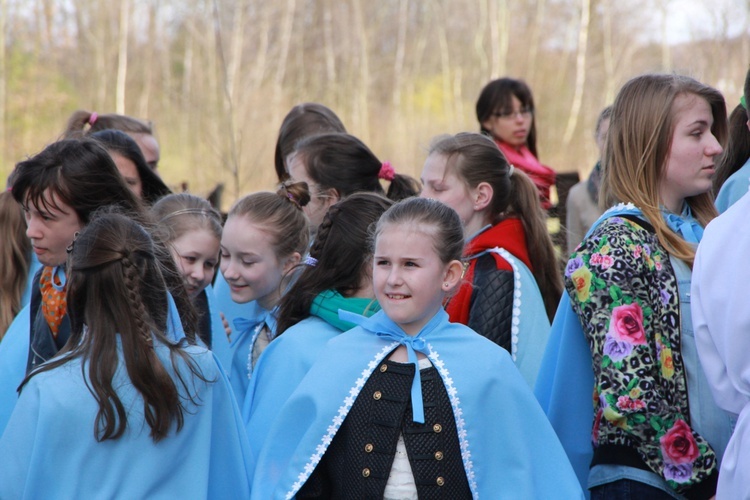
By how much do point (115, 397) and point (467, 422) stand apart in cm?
103

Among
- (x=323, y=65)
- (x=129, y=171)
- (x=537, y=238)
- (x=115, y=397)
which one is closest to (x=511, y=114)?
(x=537, y=238)

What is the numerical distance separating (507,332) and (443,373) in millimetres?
953

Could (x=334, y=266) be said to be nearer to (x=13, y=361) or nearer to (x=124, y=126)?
(x=13, y=361)

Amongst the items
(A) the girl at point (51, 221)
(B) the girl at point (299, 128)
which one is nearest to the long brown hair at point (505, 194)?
(A) the girl at point (51, 221)

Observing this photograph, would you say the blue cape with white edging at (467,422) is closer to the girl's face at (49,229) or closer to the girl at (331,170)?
the girl's face at (49,229)

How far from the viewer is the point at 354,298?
344cm

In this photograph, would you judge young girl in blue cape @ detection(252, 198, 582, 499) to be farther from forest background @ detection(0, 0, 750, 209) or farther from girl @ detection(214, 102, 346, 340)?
forest background @ detection(0, 0, 750, 209)

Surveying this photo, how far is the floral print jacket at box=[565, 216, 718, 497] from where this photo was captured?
2691 mm

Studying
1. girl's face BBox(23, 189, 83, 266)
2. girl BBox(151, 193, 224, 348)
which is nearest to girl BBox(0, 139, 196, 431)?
girl's face BBox(23, 189, 83, 266)

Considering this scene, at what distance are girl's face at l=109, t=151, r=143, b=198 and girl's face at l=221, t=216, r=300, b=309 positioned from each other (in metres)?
0.92

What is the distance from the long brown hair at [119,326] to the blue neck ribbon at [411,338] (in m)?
0.57

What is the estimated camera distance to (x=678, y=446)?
8.85 ft

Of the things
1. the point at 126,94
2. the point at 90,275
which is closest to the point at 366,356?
the point at 90,275

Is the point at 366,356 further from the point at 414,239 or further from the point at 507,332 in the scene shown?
the point at 507,332
